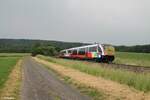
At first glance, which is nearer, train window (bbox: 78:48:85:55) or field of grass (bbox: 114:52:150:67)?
field of grass (bbox: 114:52:150:67)

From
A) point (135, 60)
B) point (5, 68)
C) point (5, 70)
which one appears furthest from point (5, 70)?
point (135, 60)

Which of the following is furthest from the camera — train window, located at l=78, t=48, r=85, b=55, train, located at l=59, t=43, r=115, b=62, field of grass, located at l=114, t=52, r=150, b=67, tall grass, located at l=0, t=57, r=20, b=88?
train window, located at l=78, t=48, r=85, b=55

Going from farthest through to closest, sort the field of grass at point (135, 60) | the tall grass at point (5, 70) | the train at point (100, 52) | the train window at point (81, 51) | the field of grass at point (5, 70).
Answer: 1. the train window at point (81, 51)
2. the train at point (100, 52)
3. the field of grass at point (135, 60)
4. the tall grass at point (5, 70)
5. the field of grass at point (5, 70)

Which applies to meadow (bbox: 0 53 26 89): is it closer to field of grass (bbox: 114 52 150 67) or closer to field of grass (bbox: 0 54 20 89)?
field of grass (bbox: 0 54 20 89)

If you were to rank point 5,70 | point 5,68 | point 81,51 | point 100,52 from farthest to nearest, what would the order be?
point 81,51, point 100,52, point 5,68, point 5,70

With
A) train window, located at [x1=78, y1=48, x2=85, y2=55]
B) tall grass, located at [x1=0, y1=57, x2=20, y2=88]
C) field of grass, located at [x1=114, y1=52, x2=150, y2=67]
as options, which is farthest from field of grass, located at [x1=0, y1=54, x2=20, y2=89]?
field of grass, located at [x1=114, y1=52, x2=150, y2=67]

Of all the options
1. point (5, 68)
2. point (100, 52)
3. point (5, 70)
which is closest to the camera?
point (5, 70)

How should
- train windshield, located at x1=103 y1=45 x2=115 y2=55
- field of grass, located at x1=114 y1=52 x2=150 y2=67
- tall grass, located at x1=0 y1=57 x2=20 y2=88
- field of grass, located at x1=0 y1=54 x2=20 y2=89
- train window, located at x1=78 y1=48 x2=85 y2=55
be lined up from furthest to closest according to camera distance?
1. train window, located at x1=78 y1=48 x2=85 y2=55
2. train windshield, located at x1=103 y1=45 x2=115 y2=55
3. field of grass, located at x1=114 y1=52 x2=150 y2=67
4. tall grass, located at x1=0 y1=57 x2=20 y2=88
5. field of grass, located at x1=0 y1=54 x2=20 y2=89

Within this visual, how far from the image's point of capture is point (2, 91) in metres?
20.2

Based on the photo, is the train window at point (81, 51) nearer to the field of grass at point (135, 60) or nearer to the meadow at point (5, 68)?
the field of grass at point (135, 60)

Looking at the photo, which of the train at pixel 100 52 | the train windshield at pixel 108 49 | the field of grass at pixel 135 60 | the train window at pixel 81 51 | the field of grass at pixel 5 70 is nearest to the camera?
the field of grass at pixel 5 70

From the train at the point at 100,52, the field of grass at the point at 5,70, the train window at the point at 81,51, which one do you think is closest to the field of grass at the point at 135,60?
the train at the point at 100,52

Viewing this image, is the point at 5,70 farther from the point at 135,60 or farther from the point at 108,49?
the point at 135,60

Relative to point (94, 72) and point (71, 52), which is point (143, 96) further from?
point (71, 52)
